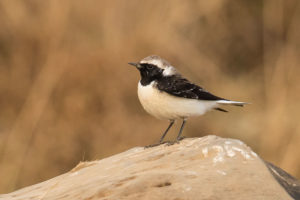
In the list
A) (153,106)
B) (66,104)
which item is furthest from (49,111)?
(153,106)

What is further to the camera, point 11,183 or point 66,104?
point 66,104

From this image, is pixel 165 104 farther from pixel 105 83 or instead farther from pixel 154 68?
pixel 105 83

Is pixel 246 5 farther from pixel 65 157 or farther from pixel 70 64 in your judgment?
pixel 65 157

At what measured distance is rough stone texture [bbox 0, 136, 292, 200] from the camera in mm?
3960

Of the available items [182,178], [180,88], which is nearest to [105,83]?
[180,88]

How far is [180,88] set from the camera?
231 inches

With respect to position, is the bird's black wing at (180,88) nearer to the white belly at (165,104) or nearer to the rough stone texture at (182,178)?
the white belly at (165,104)

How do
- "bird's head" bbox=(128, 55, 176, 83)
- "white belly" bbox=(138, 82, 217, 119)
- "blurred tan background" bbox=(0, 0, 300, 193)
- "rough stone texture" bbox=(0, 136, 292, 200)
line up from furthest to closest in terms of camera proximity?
"blurred tan background" bbox=(0, 0, 300, 193)
"bird's head" bbox=(128, 55, 176, 83)
"white belly" bbox=(138, 82, 217, 119)
"rough stone texture" bbox=(0, 136, 292, 200)

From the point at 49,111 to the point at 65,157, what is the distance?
0.70 metres

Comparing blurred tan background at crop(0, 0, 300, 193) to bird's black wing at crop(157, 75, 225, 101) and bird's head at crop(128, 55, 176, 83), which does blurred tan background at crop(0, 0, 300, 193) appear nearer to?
bird's head at crop(128, 55, 176, 83)

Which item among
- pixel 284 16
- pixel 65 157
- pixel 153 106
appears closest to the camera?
pixel 153 106

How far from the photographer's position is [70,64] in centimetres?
898

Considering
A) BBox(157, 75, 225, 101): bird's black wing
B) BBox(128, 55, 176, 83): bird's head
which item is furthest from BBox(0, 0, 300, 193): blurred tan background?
BBox(157, 75, 225, 101): bird's black wing

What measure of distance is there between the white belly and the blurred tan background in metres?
2.77
